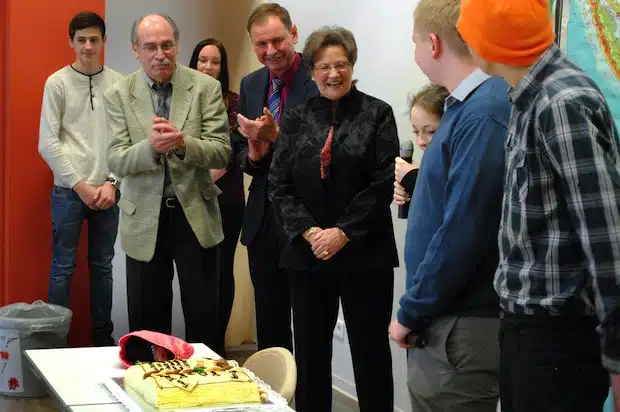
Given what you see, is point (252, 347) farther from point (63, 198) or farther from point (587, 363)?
point (587, 363)

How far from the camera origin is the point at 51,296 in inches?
187

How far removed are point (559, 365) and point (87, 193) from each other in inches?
131

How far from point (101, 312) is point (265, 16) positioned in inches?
82.7

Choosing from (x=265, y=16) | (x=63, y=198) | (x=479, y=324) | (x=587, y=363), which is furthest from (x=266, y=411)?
(x=63, y=198)

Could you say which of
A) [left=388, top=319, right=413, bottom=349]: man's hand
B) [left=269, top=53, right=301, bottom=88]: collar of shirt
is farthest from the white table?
[left=269, top=53, right=301, bottom=88]: collar of shirt

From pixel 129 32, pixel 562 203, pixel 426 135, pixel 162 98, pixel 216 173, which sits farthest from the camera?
pixel 129 32

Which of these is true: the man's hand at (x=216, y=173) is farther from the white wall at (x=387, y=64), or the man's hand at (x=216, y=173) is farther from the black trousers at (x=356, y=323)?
the black trousers at (x=356, y=323)

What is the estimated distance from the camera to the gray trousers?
2.03 meters

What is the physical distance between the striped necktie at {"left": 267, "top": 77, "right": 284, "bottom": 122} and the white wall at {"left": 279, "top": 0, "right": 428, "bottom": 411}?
1.99ft

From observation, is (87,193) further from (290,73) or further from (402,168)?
(402,168)

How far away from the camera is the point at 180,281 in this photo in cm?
386

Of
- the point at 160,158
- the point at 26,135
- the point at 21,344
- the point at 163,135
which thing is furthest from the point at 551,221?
the point at 26,135

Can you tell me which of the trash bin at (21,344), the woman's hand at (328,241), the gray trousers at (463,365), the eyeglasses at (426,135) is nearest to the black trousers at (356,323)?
the woman's hand at (328,241)

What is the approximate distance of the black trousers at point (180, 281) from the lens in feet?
12.4
